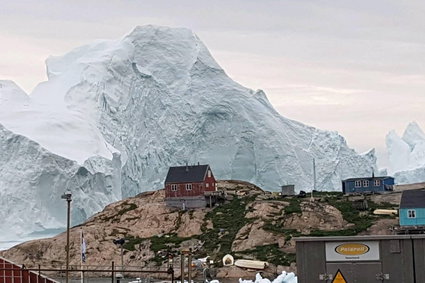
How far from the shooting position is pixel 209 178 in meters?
70.4

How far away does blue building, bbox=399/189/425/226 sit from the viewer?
2156 inches

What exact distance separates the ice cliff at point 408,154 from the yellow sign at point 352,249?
80.3 m

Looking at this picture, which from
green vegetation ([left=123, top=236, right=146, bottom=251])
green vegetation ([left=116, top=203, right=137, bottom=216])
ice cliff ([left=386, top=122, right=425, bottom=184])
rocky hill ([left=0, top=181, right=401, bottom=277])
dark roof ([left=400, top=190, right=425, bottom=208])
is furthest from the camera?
ice cliff ([left=386, top=122, right=425, bottom=184])

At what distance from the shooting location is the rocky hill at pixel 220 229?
57.5 meters

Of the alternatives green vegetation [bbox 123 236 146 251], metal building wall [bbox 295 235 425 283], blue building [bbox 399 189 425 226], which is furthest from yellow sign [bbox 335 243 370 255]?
green vegetation [bbox 123 236 146 251]

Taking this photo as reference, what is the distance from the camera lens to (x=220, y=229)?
202 feet

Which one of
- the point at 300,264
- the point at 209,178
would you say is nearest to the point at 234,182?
the point at 209,178

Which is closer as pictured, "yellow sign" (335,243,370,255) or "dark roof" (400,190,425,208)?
"yellow sign" (335,243,370,255)

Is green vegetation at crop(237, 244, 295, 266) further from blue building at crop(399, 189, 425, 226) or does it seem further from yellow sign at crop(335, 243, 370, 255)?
yellow sign at crop(335, 243, 370, 255)

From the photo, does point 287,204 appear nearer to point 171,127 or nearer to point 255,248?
point 255,248

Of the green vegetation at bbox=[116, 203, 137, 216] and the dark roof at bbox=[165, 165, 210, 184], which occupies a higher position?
the dark roof at bbox=[165, 165, 210, 184]

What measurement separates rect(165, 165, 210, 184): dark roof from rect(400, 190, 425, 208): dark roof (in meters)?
18.6

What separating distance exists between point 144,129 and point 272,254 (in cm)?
2990

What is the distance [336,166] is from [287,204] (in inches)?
1098
